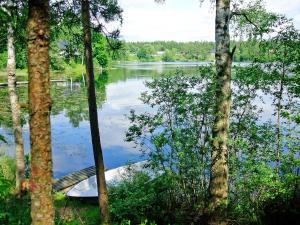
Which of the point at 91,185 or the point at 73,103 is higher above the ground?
the point at 91,185

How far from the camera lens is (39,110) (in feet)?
13.7

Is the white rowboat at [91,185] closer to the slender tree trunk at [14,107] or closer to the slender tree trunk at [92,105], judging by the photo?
the slender tree trunk at [14,107]

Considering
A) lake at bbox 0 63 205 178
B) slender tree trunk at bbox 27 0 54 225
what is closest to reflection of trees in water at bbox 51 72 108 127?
lake at bbox 0 63 205 178

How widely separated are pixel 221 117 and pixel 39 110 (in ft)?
21.2

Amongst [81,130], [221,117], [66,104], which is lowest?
[81,130]

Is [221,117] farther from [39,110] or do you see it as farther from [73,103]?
[73,103]

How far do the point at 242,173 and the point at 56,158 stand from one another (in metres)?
20.4

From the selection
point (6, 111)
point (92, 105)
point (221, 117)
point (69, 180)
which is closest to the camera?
point (221, 117)

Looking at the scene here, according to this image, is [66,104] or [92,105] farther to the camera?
[66,104]

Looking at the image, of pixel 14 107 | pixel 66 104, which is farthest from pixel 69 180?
pixel 66 104

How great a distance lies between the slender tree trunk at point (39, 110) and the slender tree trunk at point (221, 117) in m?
6.25

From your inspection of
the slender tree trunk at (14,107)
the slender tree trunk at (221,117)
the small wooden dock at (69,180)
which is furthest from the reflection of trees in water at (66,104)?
the slender tree trunk at (221,117)

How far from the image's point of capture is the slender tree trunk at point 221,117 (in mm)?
9754

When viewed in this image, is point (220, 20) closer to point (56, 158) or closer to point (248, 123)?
point (248, 123)
